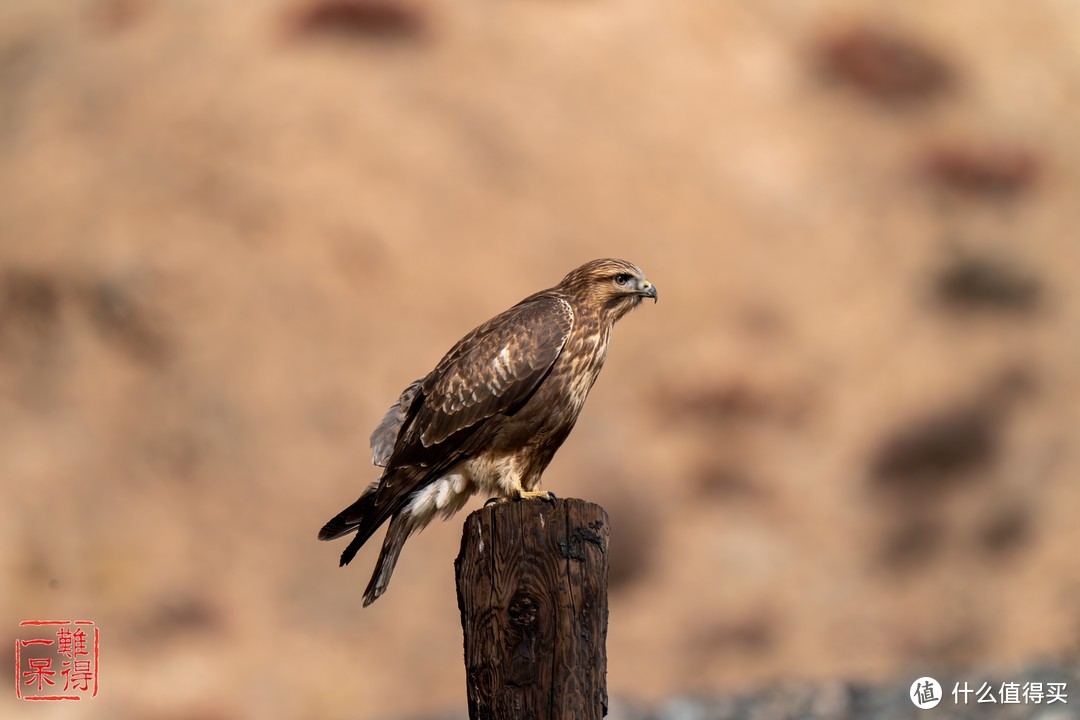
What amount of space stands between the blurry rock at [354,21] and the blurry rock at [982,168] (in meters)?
7.96

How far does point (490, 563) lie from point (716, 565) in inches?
539

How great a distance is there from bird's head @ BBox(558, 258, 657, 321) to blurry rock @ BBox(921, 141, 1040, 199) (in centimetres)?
1578

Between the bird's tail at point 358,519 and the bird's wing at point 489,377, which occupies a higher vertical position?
the bird's wing at point 489,377

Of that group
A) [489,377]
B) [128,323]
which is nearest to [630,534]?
[128,323]

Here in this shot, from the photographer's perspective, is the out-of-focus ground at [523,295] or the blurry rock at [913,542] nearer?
the out-of-focus ground at [523,295]

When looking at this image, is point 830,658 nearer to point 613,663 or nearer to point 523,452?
point 613,663

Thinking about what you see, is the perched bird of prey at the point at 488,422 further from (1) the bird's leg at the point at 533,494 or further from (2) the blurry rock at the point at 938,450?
(2) the blurry rock at the point at 938,450

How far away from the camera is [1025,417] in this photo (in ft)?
66.7

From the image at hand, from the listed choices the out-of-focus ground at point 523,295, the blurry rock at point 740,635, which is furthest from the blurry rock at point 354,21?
the blurry rock at point 740,635

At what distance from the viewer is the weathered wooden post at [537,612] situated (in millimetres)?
5109

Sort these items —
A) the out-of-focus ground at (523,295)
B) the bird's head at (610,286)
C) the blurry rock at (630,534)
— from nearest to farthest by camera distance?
the bird's head at (610,286), the out-of-focus ground at (523,295), the blurry rock at (630,534)

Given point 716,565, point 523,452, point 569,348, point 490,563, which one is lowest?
point 490,563

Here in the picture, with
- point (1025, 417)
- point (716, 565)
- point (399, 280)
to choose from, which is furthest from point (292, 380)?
point (1025, 417)

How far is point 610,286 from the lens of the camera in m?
6.75
